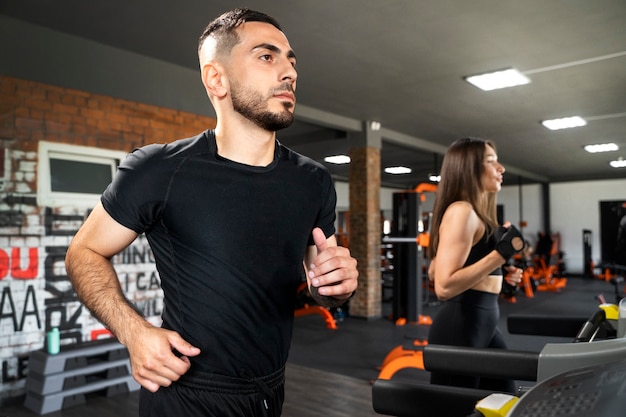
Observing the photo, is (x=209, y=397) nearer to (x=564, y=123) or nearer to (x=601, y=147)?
(x=564, y=123)

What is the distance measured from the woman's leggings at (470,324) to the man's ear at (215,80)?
1.24 m

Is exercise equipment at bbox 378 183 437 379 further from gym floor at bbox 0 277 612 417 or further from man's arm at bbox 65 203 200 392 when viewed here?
man's arm at bbox 65 203 200 392

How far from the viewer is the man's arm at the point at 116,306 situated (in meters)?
0.85

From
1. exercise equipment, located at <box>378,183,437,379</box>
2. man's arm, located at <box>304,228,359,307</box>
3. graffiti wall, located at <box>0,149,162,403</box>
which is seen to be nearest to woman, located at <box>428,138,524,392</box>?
man's arm, located at <box>304,228,359,307</box>

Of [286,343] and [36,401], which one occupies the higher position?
[286,343]

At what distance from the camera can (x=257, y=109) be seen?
43.6 inches

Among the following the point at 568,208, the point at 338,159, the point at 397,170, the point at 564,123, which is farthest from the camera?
the point at 568,208

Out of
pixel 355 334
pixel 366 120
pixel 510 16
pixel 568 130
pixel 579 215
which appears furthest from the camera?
pixel 579 215

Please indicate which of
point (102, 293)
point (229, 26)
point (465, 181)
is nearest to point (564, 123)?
point (465, 181)

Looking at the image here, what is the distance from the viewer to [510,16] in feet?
11.5

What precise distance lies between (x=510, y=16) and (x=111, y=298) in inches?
138

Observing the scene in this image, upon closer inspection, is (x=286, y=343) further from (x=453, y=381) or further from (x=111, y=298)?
(x=453, y=381)

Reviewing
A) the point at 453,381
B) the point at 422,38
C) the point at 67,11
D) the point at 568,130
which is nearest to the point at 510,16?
the point at 422,38

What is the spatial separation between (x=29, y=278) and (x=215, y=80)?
301cm
